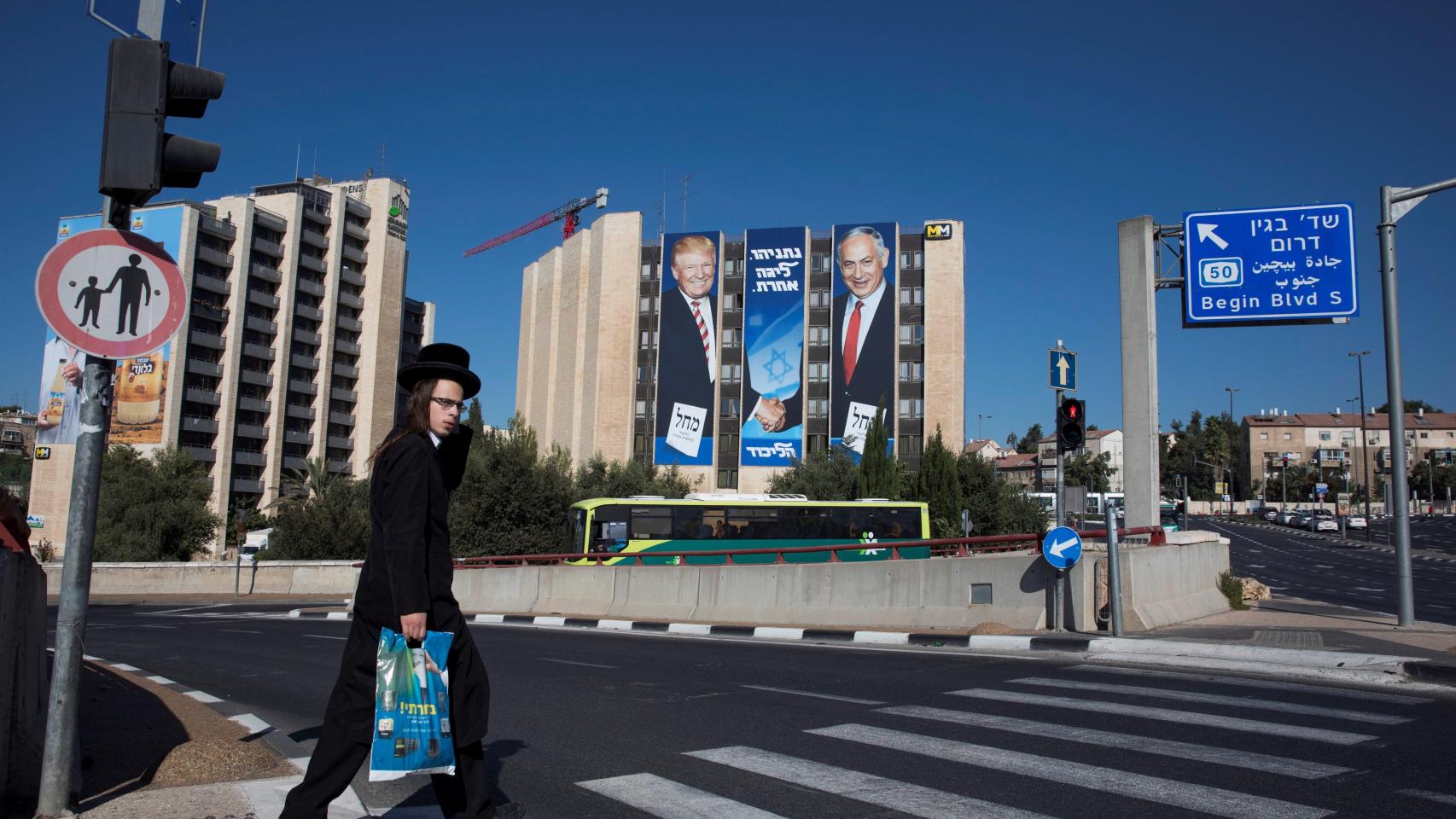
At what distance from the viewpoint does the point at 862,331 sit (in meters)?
74.6

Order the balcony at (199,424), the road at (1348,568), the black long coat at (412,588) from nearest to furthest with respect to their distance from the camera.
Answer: the black long coat at (412,588) → the road at (1348,568) → the balcony at (199,424)

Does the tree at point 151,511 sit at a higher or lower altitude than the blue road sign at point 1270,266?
lower

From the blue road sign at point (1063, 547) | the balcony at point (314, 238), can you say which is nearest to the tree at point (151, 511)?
the balcony at point (314, 238)

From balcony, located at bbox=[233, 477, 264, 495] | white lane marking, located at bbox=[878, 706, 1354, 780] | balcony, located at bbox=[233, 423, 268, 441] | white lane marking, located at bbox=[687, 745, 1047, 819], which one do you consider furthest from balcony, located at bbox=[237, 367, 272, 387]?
white lane marking, located at bbox=[687, 745, 1047, 819]

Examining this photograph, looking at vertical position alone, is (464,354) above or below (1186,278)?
below

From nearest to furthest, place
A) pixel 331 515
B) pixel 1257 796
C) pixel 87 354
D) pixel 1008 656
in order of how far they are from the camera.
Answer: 1. pixel 87 354
2. pixel 1257 796
3. pixel 1008 656
4. pixel 331 515

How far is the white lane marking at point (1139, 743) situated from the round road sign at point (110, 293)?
5406 mm

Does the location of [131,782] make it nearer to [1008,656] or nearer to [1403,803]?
[1403,803]

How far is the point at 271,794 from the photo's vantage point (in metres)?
4.87

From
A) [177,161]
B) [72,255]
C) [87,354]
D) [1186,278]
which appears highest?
[1186,278]

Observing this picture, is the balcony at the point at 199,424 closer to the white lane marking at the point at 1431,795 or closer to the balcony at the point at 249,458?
the balcony at the point at 249,458

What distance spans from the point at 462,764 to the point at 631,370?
244ft

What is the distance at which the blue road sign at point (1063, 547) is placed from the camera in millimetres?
12289

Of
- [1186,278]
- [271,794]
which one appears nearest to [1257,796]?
[271,794]
